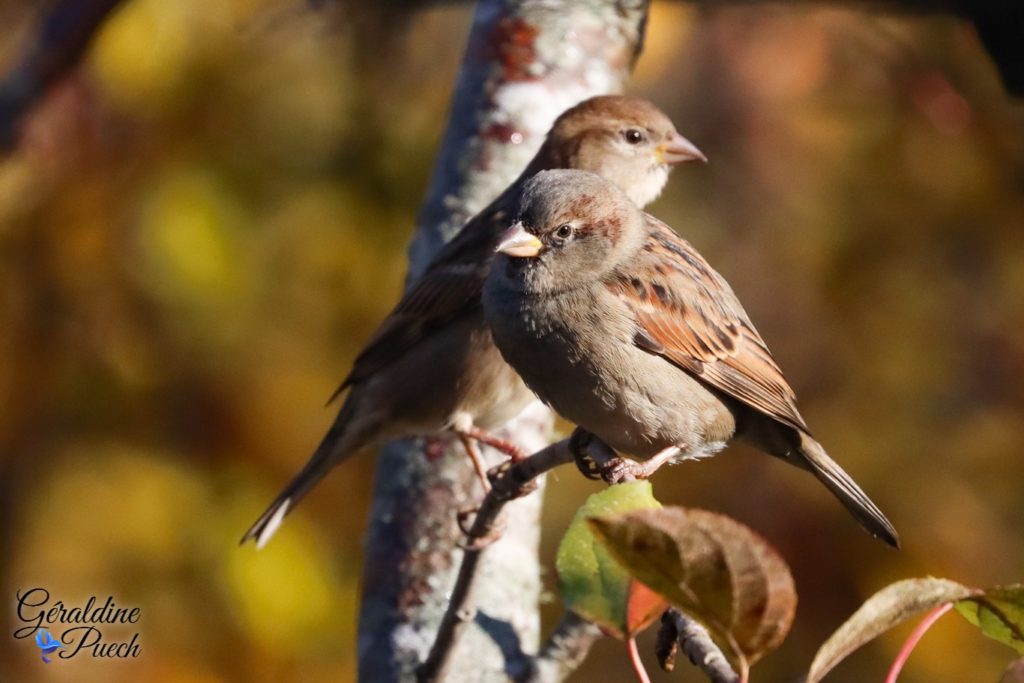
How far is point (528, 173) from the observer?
405 centimetres

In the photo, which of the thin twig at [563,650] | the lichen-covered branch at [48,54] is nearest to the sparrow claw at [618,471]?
the thin twig at [563,650]

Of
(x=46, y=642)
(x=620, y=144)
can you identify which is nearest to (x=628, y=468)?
(x=620, y=144)

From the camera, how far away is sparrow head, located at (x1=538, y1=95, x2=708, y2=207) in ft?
13.4

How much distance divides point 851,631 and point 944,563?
144 inches

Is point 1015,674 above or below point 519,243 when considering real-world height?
above

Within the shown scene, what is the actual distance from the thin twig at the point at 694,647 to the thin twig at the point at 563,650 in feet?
3.05

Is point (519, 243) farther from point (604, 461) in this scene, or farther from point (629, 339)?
Result: point (604, 461)

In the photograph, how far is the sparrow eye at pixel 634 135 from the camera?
4.19 meters

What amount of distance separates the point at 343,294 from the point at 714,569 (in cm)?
373

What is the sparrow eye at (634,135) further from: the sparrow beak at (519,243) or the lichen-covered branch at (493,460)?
the sparrow beak at (519,243)

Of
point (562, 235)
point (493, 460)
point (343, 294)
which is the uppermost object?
point (562, 235)

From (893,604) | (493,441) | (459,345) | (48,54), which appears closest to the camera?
(893,604)

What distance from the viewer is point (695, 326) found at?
320 centimetres

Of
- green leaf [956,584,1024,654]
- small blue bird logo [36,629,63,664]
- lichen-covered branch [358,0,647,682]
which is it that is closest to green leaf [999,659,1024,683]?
green leaf [956,584,1024,654]
